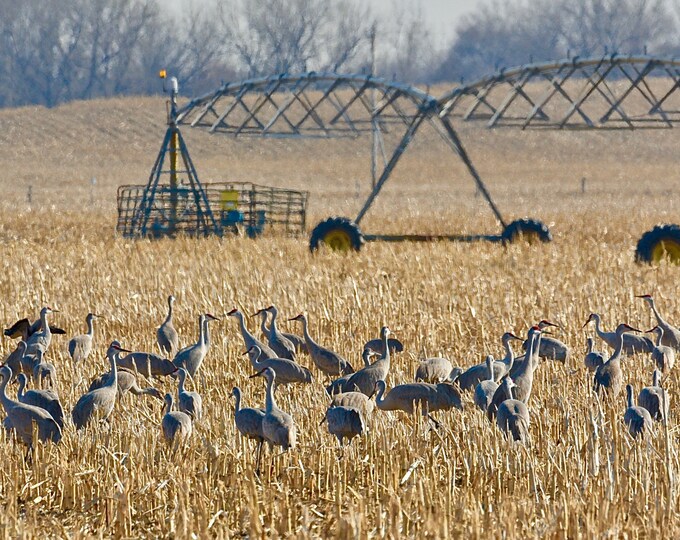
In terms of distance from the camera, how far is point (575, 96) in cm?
8444

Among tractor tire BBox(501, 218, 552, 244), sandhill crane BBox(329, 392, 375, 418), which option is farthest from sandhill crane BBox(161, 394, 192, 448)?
tractor tire BBox(501, 218, 552, 244)

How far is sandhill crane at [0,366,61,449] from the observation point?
7152mm

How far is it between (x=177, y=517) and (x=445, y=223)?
22.9m

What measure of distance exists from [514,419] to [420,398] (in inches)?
34.8

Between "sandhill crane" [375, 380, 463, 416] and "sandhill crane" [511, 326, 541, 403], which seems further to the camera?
"sandhill crane" [511, 326, 541, 403]

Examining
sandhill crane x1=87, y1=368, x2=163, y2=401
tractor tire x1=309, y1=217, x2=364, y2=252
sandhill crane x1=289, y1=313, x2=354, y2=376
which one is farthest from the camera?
tractor tire x1=309, y1=217, x2=364, y2=252

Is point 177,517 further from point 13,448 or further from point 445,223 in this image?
point 445,223

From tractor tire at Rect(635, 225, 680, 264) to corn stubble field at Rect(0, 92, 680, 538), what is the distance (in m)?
0.49

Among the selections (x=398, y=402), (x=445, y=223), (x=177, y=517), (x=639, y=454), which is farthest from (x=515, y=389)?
(x=445, y=223)

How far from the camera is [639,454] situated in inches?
254

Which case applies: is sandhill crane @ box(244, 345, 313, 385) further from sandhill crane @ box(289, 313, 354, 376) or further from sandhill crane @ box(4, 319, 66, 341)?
sandhill crane @ box(4, 319, 66, 341)

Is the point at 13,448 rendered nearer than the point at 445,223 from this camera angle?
Yes

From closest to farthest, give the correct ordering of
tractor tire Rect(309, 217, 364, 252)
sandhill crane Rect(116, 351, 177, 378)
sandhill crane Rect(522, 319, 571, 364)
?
sandhill crane Rect(116, 351, 177, 378), sandhill crane Rect(522, 319, 571, 364), tractor tire Rect(309, 217, 364, 252)

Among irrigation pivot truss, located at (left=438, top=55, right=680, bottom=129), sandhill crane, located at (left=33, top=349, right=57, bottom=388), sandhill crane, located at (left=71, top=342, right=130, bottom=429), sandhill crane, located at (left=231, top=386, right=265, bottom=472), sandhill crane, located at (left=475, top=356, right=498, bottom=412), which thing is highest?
irrigation pivot truss, located at (left=438, top=55, right=680, bottom=129)
